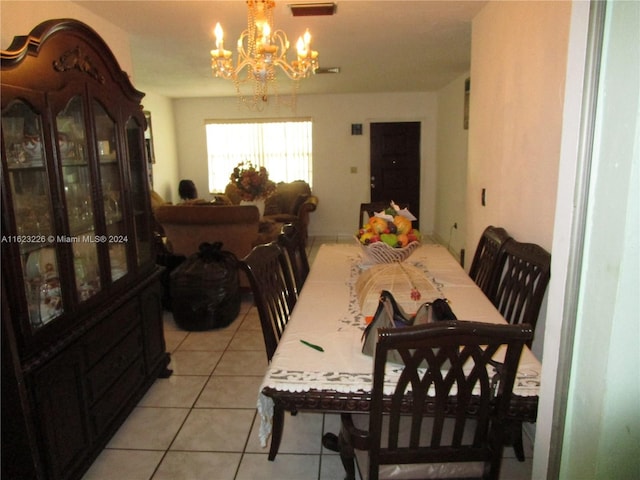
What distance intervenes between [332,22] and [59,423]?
3.01 metres

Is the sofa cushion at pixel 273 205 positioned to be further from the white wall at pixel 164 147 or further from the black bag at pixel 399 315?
the black bag at pixel 399 315

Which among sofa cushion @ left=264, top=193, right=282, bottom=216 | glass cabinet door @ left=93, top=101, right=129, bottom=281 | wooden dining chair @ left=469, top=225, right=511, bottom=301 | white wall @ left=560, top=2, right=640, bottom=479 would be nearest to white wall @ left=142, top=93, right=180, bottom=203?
sofa cushion @ left=264, top=193, right=282, bottom=216

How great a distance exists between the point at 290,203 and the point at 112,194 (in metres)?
4.63

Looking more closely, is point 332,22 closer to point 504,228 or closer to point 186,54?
point 186,54

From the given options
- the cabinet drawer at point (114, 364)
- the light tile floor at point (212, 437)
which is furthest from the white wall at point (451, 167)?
the cabinet drawer at point (114, 364)

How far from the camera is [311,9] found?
2.84 meters

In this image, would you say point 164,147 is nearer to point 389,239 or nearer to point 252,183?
point 252,183

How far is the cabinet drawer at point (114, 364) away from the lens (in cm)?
201

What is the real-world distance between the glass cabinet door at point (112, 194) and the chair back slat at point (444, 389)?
1.69 m

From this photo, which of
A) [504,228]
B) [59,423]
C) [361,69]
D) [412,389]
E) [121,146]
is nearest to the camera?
[412,389]

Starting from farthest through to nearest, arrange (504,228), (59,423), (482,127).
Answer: (482,127), (504,228), (59,423)

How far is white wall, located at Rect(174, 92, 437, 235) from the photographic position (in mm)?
7098

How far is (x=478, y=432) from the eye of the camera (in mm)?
1272

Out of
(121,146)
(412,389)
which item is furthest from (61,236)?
(412,389)
